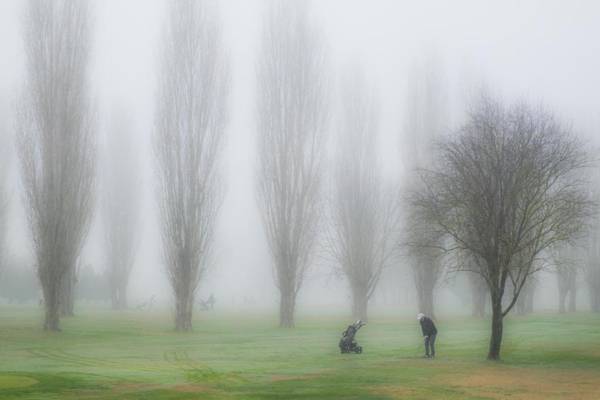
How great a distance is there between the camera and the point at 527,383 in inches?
791

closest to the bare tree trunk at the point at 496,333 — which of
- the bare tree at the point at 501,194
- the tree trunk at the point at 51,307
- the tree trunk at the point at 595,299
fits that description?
the bare tree at the point at 501,194

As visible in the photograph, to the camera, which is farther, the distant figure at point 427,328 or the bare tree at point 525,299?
the bare tree at point 525,299

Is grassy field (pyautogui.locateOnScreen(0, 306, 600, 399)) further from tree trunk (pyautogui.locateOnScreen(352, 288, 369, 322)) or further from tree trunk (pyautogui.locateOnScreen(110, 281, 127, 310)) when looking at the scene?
tree trunk (pyautogui.locateOnScreen(110, 281, 127, 310))

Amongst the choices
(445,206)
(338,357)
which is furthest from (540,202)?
(338,357)

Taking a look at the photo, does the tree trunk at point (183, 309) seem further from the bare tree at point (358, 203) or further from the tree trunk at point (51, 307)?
the bare tree at point (358, 203)

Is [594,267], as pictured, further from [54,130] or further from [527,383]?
[54,130]

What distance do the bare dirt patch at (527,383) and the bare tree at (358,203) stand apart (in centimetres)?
2797

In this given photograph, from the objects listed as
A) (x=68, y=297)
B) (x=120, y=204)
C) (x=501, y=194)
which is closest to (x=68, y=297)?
(x=68, y=297)

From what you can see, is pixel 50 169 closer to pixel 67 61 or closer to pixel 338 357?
pixel 67 61

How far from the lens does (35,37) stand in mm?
39781

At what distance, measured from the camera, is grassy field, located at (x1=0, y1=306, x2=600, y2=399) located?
18.1 metres

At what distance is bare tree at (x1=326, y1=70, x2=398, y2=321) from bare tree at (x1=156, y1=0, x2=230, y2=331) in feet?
47.2

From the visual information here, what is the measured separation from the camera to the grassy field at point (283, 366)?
18.1 meters

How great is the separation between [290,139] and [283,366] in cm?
2414
